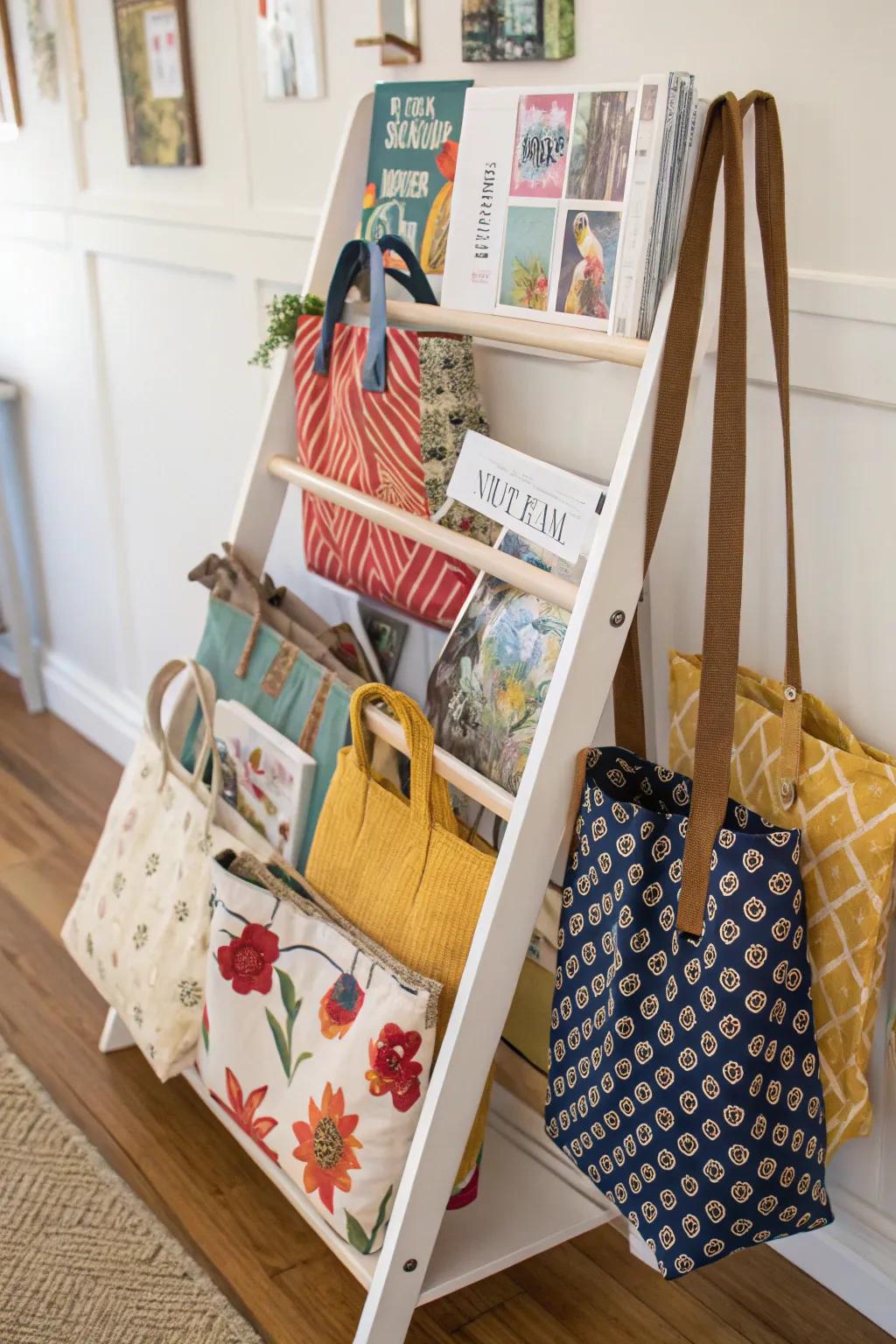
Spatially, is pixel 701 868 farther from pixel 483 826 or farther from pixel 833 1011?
pixel 483 826

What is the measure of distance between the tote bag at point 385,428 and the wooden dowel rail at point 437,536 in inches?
1.0

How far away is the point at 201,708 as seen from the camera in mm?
1739

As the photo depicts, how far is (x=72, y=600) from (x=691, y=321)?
203 cm

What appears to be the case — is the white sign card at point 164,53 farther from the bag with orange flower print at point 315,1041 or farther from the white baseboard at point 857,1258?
the white baseboard at point 857,1258

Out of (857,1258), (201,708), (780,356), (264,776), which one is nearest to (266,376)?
(201,708)

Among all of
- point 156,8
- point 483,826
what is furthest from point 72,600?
point 483,826

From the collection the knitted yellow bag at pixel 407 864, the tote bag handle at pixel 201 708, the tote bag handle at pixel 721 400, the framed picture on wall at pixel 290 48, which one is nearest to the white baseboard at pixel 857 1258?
the knitted yellow bag at pixel 407 864

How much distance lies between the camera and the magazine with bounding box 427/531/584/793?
134cm

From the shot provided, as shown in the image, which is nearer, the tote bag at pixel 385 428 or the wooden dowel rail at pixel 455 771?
the wooden dowel rail at pixel 455 771

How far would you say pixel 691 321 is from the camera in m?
1.14

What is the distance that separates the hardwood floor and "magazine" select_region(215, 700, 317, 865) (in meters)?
0.42

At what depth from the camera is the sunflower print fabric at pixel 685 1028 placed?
1.12m

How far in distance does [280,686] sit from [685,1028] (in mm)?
681

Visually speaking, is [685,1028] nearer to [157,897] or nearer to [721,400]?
[721,400]
